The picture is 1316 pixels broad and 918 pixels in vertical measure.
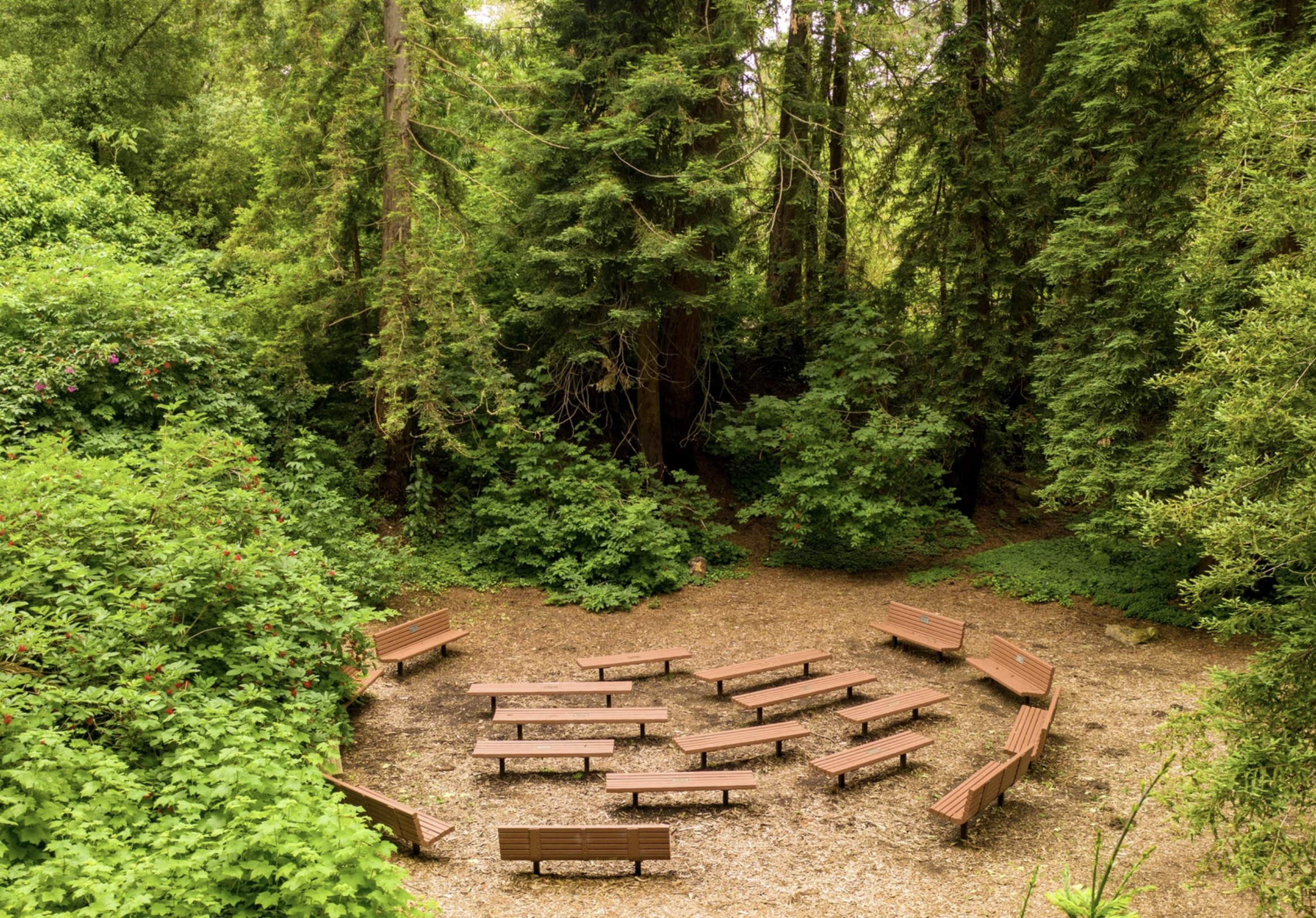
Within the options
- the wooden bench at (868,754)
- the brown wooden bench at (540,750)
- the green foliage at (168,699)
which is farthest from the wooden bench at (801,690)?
the green foliage at (168,699)

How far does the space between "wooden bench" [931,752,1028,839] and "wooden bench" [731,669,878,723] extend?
6.52 ft

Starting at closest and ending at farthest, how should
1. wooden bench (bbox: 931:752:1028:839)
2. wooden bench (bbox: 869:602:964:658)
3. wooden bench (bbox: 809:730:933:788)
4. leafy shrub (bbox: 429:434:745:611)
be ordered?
wooden bench (bbox: 931:752:1028:839) < wooden bench (bbox: 809:730:933:788) < wooden bench (bbox: 869:602:964:658) < leafy shrub (bbox: 429:434:745:611)

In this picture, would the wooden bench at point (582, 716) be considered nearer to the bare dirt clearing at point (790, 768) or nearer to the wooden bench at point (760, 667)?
the bare dirt clearing at point (790, 768)

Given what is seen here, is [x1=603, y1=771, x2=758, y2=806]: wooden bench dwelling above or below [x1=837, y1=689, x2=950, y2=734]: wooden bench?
below

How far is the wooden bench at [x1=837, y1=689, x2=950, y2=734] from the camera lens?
8086 millimetres

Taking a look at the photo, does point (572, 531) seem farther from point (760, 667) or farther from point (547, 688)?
point (760, 667)

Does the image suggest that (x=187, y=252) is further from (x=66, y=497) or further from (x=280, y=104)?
(x=66, y=497)

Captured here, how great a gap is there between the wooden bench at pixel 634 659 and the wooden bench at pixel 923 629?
2.75 metres

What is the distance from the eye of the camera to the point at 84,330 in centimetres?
959

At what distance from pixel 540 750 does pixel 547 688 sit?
1.36 metres

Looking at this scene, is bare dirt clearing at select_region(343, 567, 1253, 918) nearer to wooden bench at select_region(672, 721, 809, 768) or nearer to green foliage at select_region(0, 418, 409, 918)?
wooden bench at select_region(672, 721, 809, 768)

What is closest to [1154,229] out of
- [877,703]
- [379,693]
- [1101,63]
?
[1101,63]

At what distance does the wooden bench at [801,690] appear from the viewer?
8461 mm

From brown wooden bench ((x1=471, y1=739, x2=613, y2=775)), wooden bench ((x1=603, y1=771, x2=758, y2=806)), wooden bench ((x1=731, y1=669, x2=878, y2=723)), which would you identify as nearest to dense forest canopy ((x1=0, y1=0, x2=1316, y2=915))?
brown wooden bench ((x1=471, y1=739, x2=613, y2=775))
